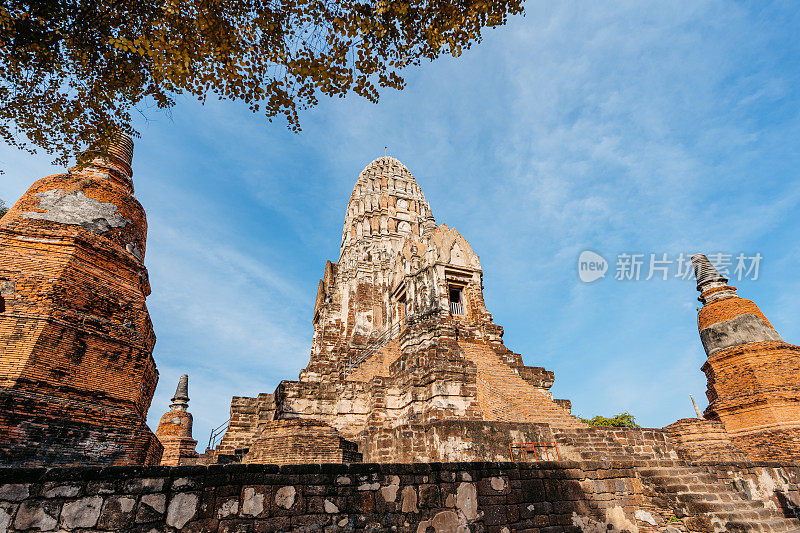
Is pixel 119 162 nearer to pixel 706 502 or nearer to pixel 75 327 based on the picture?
pixel 75 327

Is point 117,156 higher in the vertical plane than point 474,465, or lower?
higher

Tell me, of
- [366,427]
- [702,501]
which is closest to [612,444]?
[702,501]

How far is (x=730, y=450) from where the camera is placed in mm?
13484

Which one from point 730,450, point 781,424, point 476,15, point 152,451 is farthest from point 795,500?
point 152,451

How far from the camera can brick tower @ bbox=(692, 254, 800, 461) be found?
13562 millimetres

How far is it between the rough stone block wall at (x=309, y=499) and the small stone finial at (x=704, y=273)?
54.5ft

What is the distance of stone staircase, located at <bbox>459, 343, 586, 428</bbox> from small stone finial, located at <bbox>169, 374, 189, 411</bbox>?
18.8 m

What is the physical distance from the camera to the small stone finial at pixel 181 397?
23.8 metres

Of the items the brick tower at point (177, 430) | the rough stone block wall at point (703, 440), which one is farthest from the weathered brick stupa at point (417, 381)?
the brick tower at point (177, 430)

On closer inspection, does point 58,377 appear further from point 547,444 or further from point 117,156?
point 547,444

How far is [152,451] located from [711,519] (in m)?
11.8

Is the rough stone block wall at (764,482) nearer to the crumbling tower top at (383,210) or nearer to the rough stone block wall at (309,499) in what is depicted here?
the rough stone block wall at (309,499)

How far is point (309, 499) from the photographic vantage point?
3889mm

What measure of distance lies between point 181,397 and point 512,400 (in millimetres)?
20897
